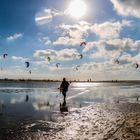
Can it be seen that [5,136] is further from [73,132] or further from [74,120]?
[74,120]

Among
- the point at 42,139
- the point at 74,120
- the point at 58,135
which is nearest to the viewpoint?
the point at 42,139

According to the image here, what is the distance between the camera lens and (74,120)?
16984 mm

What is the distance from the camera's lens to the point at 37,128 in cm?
1426

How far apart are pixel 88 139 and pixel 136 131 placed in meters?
2.73

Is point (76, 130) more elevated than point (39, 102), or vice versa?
point (39, 102)

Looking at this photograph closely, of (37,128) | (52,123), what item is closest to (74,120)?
Result: (52,123)

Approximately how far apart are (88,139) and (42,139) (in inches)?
76.4

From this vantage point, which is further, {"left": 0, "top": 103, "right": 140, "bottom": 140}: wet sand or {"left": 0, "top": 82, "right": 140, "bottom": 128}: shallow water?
{"left": 0, "top": 82, "right": 140, "bottom": 128}: shallow water

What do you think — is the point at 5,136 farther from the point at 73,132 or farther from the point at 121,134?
the point at 121,134

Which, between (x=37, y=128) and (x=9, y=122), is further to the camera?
(x=9, y=122)

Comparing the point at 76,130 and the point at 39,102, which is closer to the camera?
the point at 76,130

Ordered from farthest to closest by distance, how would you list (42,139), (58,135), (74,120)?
(74,120) < (58,135) < (42,139)

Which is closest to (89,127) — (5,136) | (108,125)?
(108,125)

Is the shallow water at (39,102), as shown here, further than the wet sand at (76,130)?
Yes
